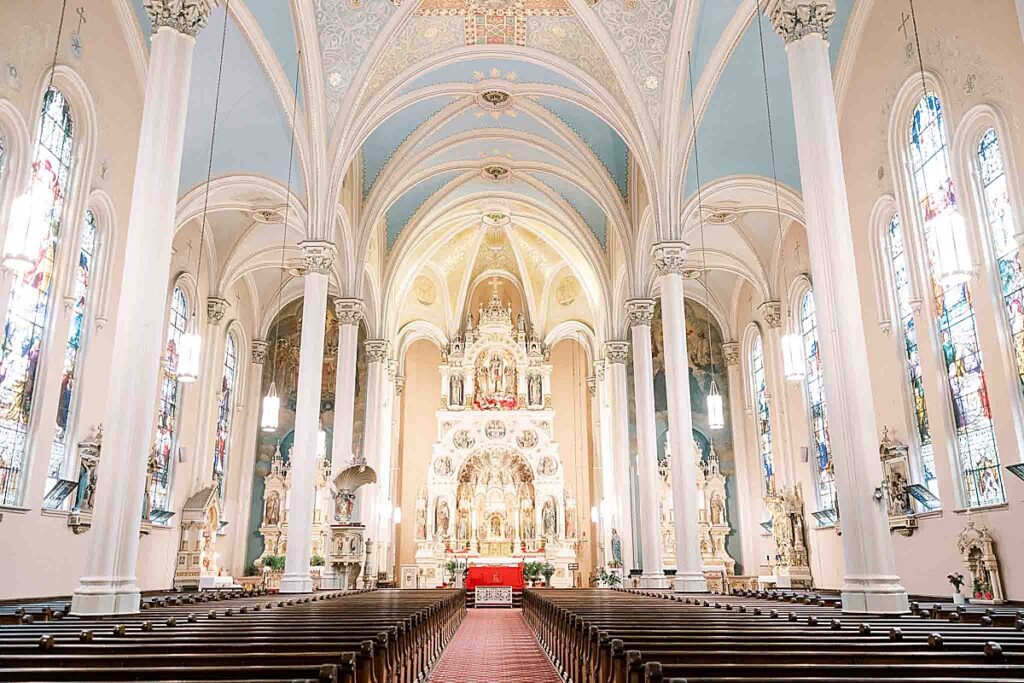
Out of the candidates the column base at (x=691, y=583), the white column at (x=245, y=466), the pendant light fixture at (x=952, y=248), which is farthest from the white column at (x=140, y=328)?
the white column at (x=245, y=466)

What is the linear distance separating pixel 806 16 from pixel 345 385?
1386 cm

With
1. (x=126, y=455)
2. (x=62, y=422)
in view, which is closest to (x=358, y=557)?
(x=62, y=422)

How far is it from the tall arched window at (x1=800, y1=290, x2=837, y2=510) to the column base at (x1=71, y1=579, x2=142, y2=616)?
633 inches

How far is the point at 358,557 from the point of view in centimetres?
1820

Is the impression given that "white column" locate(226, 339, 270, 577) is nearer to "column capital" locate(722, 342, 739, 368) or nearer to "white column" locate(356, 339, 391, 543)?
"white column" locate(356, 339, 391, 543)

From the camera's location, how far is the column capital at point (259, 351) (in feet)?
84.7

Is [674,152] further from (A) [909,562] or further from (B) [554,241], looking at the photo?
(B) [554,241]

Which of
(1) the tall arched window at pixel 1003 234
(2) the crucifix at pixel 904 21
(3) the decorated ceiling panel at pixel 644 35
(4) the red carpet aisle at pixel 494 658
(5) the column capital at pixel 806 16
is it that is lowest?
(4) the red carpet aisle at pixel 494 658

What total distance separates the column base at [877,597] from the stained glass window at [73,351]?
12.7 meters

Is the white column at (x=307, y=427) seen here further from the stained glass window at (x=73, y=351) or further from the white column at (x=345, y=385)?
the stained glass window at (x=73, y=351)

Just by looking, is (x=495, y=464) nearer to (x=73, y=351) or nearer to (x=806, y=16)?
(x=73, y=351)

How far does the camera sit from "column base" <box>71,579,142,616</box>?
24.6 feet

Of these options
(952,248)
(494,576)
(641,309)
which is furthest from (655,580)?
(952,248)

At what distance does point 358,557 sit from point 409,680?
11.3 meters
